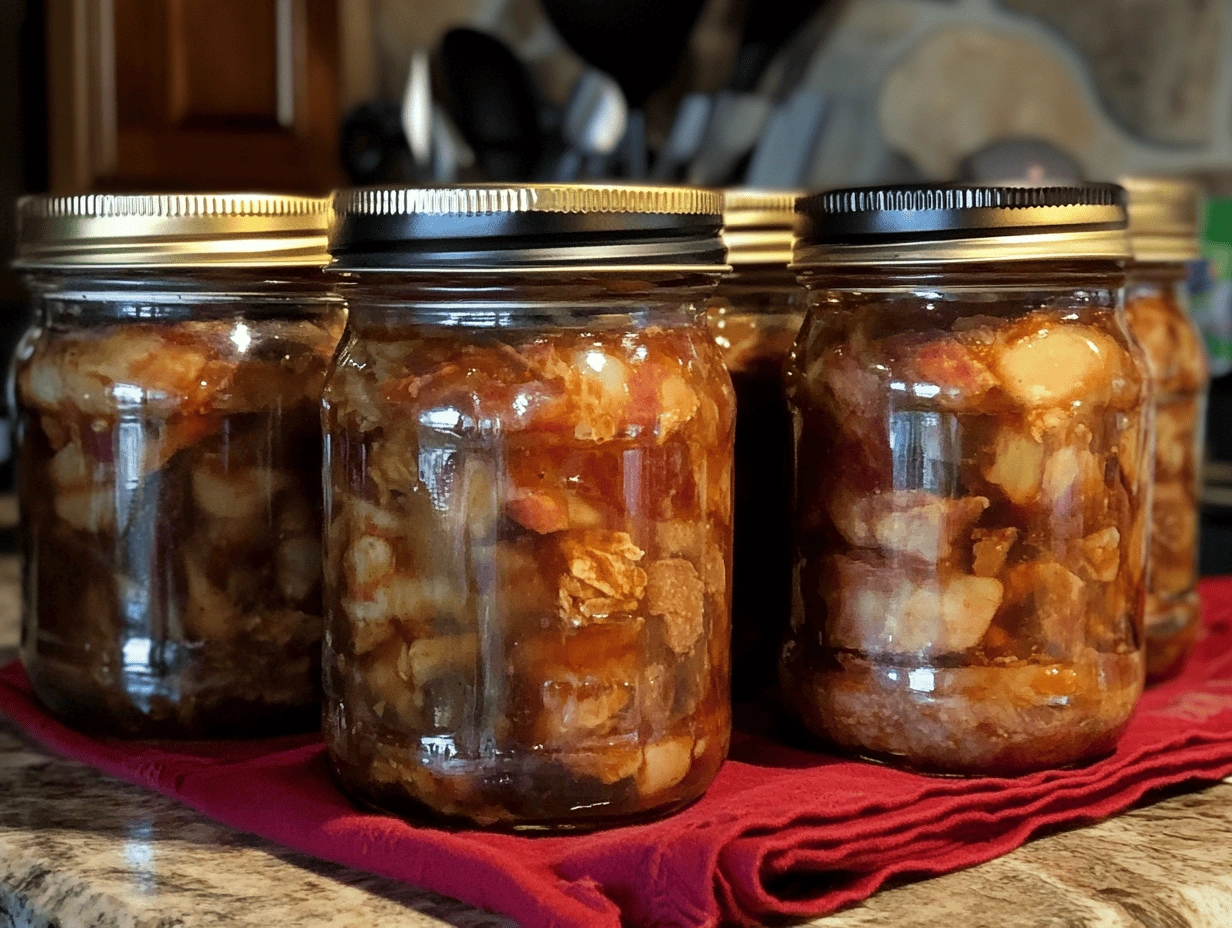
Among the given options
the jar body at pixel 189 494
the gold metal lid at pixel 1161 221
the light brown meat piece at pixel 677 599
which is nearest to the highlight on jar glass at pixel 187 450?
the jar body at pixel 189 494

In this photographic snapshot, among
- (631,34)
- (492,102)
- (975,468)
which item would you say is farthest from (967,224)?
(492,102)

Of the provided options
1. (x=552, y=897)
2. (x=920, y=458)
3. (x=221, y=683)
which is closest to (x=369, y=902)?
(x=552, y=897)

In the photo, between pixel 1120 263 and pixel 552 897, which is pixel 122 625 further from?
pixel 1120 263

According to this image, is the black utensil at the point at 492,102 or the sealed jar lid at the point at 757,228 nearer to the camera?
the sealed jar lid at the point at 757,228

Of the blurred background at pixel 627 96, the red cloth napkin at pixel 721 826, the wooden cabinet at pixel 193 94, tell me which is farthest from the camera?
the wooden cabinet at pixel 193 94

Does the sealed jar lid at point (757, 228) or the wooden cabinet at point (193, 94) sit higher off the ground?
the wooden cabinet at point (193, 94)

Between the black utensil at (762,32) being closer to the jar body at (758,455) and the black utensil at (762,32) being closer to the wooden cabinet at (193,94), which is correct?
the wooden cabinet at (193,94)

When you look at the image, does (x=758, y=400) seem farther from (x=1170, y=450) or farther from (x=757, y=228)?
(x=1170, y=450)
